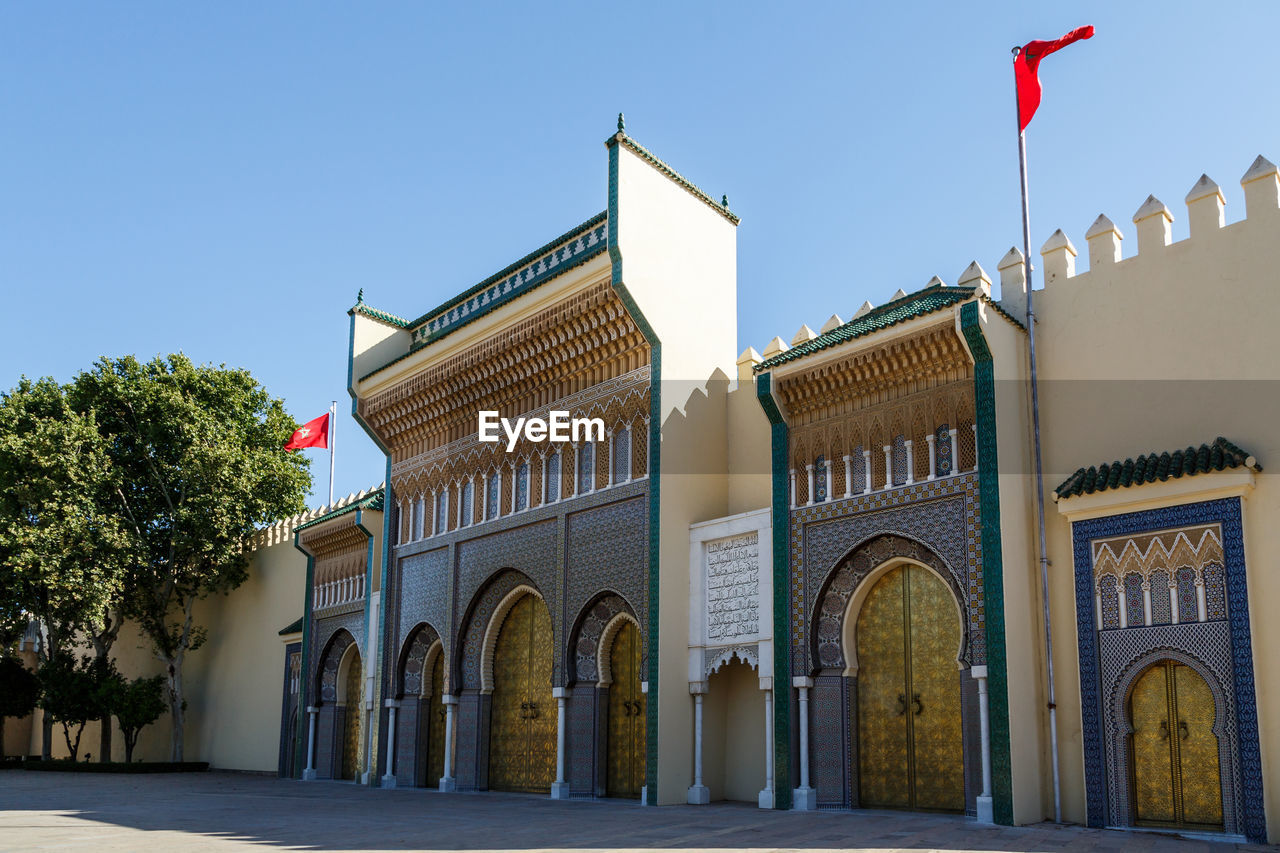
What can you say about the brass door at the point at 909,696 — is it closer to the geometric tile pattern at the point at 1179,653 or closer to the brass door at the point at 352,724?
the geometric tile pattern at the point at 1179,653

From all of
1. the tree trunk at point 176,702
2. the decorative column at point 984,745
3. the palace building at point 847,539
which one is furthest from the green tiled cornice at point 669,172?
the tree trunk at point 176,702

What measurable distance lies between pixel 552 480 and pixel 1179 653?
24.2 feet

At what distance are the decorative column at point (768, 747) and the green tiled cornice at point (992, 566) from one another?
241 centimetres

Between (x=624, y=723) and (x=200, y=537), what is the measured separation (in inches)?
447

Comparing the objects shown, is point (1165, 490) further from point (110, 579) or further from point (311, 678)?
point (110, 579)

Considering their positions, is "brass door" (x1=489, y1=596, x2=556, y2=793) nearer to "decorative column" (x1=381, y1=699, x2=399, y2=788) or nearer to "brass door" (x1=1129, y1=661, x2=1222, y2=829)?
"decorative column" (x1=381, y1=699, x2=399, y2=788)

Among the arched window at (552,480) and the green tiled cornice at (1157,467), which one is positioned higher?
the arched window at (552,480)

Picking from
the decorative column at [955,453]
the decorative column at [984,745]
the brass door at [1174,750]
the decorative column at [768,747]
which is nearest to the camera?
the brass door at [1174,750]

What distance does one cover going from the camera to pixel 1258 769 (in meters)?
8.14

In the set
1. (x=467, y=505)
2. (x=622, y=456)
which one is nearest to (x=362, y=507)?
(x=467, y=505)

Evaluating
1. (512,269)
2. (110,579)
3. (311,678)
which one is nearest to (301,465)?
(110,579)

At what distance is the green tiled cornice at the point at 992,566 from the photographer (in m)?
9.21

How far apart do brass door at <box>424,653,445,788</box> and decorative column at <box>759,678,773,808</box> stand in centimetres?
549

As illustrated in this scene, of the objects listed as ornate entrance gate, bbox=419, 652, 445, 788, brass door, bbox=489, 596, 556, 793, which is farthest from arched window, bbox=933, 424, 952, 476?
ornate entrance gate, bbox=419, 652, 445, 788
